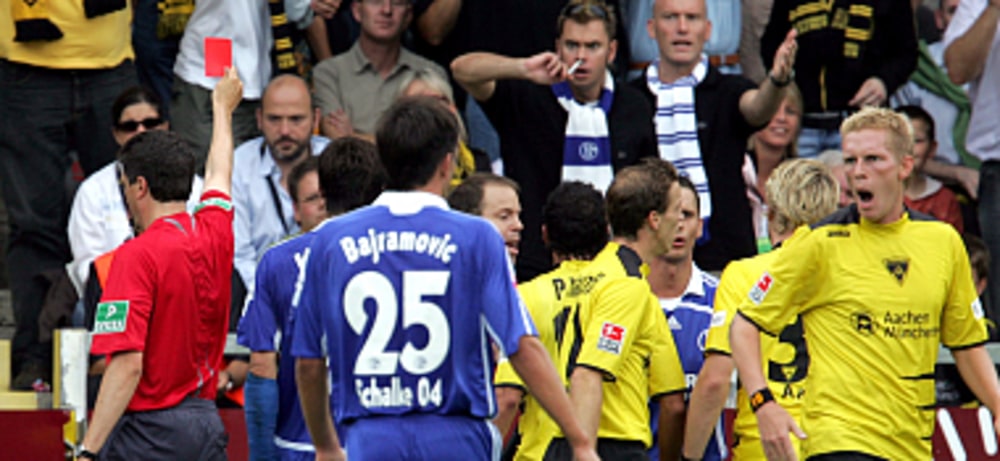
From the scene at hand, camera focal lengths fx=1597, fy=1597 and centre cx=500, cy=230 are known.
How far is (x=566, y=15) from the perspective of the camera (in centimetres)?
1013

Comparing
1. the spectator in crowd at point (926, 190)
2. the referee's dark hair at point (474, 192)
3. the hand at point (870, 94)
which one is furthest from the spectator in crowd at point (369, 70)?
the spectator in crowd at point (926, 190)

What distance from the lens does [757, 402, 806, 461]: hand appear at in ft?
21.8

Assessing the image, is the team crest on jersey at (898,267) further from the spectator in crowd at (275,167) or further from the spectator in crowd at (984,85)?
the spectator in crowd at (275,167)

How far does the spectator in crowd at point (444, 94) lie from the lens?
34.8ft

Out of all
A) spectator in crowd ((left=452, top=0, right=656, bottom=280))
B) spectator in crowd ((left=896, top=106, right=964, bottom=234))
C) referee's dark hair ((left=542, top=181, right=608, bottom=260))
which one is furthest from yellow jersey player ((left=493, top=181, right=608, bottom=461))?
spectator in crowd ((left=896, top=106, right=964, bottom=234))

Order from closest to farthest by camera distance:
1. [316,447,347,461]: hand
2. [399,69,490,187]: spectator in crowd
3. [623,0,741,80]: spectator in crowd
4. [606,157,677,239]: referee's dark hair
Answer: [316,447,347,461]: hand
[606,157,677,239]: referee's dark hair
[399,69,490,187]: spectator in crowd
[623,0,741,80]: spectator in crowd

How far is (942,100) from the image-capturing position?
12680 millimetres

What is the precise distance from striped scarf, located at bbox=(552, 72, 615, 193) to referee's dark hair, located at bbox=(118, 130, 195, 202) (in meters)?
3.42

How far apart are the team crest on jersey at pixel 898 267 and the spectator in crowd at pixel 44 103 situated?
5.91 m

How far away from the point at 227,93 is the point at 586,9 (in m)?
3.23

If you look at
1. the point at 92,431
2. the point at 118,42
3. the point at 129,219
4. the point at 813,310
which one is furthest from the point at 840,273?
the point at 118,42

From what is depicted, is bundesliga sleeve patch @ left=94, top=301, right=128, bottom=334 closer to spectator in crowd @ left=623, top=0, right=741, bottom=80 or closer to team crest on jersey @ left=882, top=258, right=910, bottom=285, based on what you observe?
team crest on jersey @ left=882, top=258, right=910, bottom=285

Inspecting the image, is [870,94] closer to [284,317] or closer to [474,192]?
[474,192]

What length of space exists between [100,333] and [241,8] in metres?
4.85
